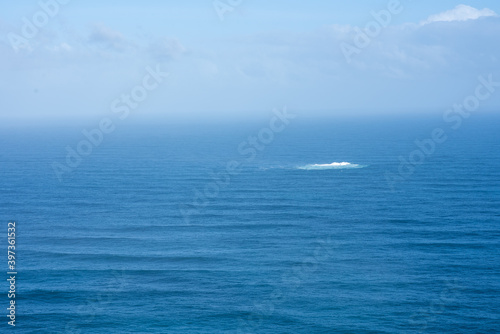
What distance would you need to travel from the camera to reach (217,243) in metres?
68.2

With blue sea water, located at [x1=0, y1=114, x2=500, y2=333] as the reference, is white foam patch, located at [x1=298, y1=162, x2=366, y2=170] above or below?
above

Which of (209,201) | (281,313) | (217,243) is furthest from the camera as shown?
(209,201)

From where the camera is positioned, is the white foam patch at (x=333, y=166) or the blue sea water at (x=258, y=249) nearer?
the blue sea water at (x=258, y=249)

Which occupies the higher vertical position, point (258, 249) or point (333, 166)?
point (333, 166)

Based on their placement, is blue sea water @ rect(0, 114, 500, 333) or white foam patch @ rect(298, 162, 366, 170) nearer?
blue sea water @ rect(0, 114, 500, 333)

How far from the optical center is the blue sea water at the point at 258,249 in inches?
1948

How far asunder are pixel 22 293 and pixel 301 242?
106 feet

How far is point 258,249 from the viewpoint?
6556cm

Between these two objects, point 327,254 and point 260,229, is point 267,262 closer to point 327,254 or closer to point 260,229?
point 327,254

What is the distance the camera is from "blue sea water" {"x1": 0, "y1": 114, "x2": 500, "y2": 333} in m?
49.5

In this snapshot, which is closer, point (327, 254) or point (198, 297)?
point (198, 297)

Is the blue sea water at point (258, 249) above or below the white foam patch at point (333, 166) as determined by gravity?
below

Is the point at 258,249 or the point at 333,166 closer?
the point at 258,249

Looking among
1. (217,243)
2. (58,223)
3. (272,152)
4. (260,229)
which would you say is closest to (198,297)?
(217,243)
